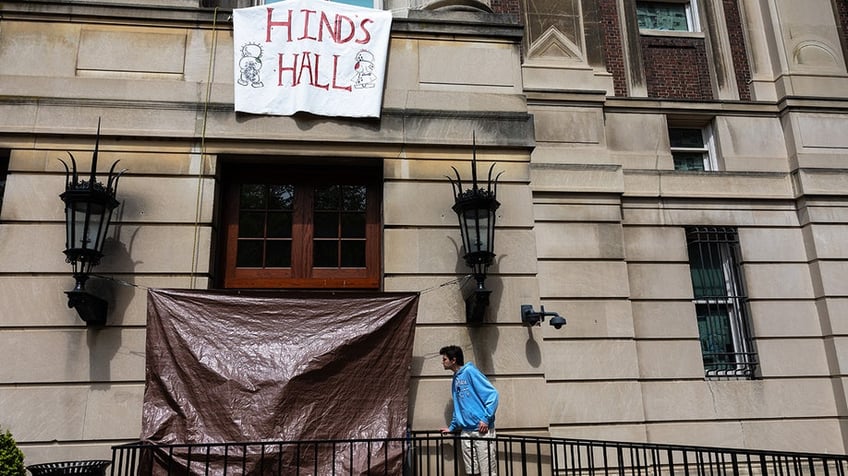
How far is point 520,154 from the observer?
Result: 827 cm

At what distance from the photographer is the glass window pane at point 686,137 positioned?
1180 cm

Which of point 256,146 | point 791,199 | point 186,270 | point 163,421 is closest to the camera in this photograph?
point 163,421

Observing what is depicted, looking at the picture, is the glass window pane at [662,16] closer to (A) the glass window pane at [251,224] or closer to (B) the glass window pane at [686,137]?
(B) the glass window pane at [686,137]

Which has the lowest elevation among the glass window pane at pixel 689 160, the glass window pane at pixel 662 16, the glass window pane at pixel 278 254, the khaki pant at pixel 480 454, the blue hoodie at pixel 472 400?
the khaki pant at pixel 480 454

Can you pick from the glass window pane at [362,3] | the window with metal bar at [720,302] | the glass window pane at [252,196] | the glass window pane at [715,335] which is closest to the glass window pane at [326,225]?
the glass window pane at [252,196]

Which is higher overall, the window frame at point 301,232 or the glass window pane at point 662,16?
the glass window pane at point 662,16

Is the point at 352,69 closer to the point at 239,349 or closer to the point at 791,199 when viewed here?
the point at 239,349

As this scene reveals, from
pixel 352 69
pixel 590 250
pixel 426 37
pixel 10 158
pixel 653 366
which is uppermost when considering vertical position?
pixel 426 37

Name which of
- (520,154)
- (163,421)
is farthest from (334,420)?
(520,154)

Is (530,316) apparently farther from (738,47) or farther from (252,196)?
(738,47)

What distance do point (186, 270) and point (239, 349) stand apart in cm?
146

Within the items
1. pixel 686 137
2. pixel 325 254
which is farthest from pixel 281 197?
pixel 686 137

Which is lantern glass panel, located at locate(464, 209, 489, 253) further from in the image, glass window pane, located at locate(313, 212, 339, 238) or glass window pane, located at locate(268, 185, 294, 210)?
glass window pane, located at locate(268, 185, 294, 210)

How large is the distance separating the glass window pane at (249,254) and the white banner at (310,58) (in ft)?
5.84
